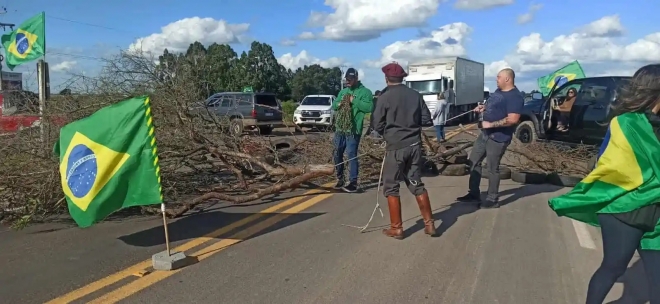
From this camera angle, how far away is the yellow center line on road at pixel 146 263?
4.41 metres

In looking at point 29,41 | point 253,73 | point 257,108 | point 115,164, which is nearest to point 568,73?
point 257,108

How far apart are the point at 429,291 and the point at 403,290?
207 millimetres

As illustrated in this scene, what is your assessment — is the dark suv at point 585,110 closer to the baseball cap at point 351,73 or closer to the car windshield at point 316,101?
the baseball cap at point 351,73

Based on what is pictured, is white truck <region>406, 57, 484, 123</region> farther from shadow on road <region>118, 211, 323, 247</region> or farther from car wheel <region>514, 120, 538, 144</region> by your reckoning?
shadow on road <region>118, 211, 323, 247</region>

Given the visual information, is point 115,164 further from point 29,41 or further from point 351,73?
point 29,41

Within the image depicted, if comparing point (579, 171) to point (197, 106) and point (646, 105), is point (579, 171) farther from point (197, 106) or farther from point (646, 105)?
point (646, 105)

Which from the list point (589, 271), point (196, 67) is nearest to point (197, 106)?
point (196, 67)

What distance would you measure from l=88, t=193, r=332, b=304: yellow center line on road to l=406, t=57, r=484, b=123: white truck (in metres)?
21.3

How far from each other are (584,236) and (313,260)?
318 cm

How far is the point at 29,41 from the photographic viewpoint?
42.9 ft

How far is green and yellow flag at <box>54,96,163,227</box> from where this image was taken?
17.3ft

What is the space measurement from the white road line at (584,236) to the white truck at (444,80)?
21458 millimetres

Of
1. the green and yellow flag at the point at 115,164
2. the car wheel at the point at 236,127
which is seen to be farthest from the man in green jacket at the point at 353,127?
the green and yellow flag at the point at 115,164

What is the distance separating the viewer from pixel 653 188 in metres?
3.18
